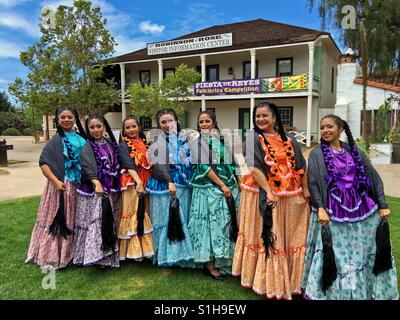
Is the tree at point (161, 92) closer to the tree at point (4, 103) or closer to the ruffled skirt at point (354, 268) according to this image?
the ruffled skirt at point (354, 268)

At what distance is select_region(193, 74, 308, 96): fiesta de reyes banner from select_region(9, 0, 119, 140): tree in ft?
18.5

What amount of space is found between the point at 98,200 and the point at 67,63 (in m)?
14.2

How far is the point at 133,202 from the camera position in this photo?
3.51 m

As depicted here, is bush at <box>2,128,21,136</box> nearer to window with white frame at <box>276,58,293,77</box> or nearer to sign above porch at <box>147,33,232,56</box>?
sign above porch at <box>147,33,232,56</box>

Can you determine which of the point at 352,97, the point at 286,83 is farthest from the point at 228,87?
the point at 352,97

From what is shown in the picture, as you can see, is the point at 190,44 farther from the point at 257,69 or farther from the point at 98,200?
the point at 98,200

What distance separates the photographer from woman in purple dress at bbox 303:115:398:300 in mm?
2660

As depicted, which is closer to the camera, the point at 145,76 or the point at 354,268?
the point at 354,268

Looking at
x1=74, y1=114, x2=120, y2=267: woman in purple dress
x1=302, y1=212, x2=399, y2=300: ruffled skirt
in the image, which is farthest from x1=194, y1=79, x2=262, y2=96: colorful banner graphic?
x1=302, y1=212, x2=399, y2=300: ruffled skirt

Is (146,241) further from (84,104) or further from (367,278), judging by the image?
(84,104)

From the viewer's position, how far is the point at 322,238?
105 inches

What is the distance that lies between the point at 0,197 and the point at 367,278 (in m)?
7.50
